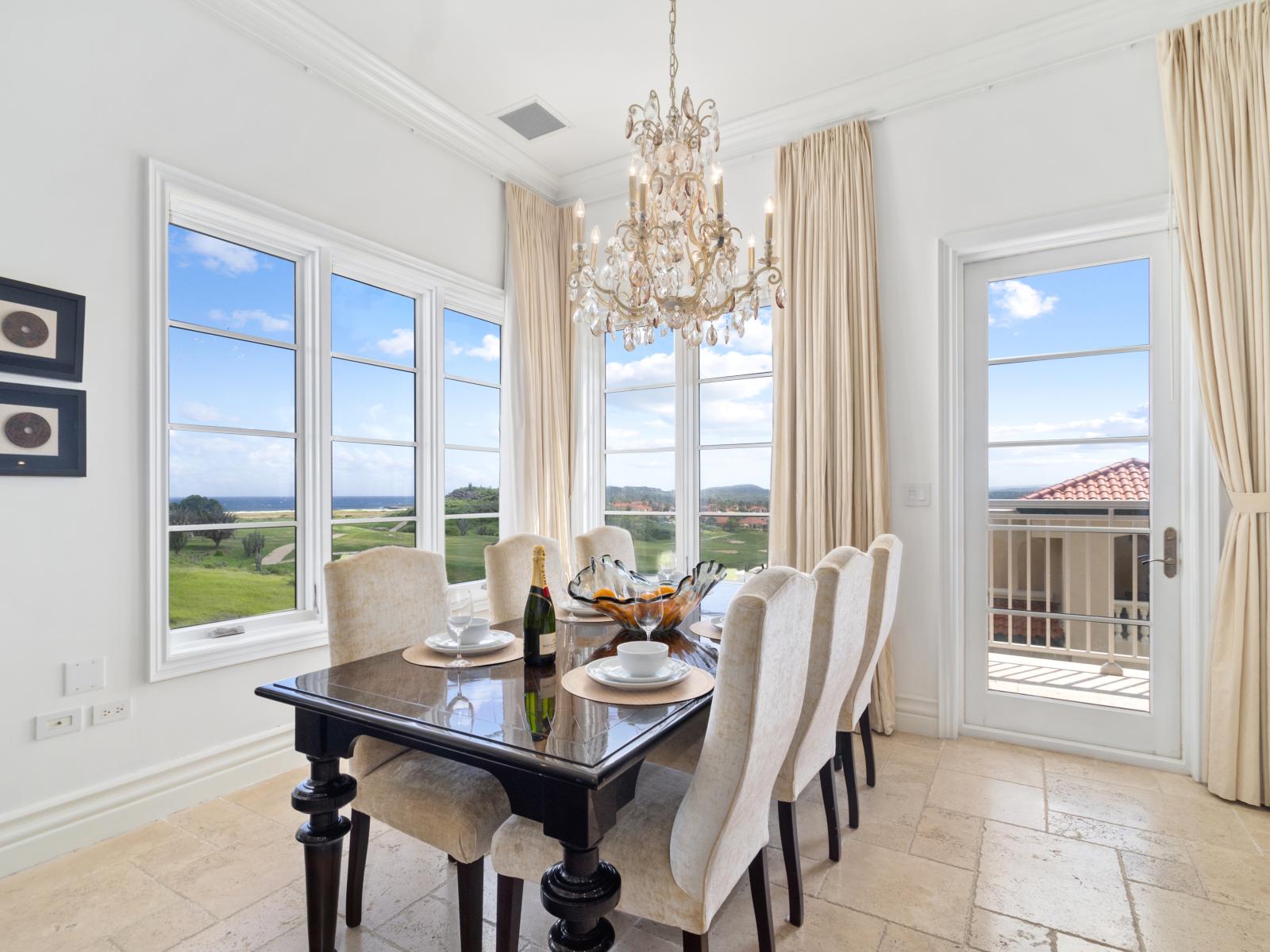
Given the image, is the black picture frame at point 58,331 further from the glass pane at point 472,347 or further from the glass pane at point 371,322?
the glass pane at point 472,347

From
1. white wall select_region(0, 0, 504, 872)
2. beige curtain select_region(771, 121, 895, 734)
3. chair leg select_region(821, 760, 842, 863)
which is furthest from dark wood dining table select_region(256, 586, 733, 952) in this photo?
beige curtain select_region(771, 121, 895, 734)

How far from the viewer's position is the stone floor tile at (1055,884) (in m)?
1.79

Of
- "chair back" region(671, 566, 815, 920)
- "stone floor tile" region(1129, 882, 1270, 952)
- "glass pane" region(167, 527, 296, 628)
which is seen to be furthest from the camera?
"glass pane" region(167, 527, 296, 628)

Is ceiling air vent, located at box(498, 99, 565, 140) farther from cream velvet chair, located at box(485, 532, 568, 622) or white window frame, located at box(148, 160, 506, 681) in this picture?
cream velvet chair, located at box(485, 532, 568, 622)

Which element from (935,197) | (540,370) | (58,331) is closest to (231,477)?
(58,331)

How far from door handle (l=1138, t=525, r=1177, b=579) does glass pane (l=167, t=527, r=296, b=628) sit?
3.77 meters

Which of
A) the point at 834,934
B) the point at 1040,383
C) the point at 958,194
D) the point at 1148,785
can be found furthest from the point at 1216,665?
the point at 958,194

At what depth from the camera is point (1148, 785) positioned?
2.62 meters

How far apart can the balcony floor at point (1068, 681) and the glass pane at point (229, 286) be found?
144 inches

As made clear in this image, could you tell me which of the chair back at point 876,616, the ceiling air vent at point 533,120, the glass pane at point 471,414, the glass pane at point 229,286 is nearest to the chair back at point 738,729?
the chair back at point 876,616

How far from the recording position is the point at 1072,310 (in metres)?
3.03

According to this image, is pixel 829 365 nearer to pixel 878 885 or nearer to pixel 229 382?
pixel 878 885

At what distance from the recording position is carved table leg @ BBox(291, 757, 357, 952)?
155 centimetres

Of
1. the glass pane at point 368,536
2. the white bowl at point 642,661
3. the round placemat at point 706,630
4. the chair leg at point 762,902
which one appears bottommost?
the chair leg at point 762,902
